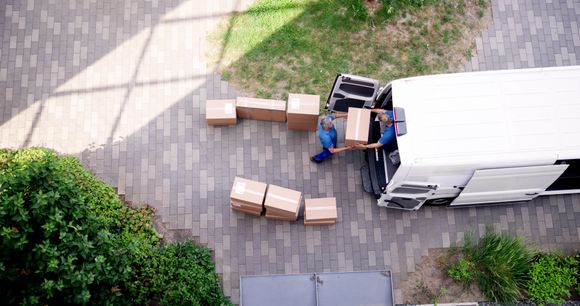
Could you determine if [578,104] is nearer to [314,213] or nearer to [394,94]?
[394,94]

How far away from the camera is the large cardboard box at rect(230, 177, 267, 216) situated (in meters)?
9.48

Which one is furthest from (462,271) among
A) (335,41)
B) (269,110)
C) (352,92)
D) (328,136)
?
(335,41)

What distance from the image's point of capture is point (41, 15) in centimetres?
1138

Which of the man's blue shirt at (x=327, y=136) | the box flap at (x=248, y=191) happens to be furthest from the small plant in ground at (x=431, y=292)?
the box flap at (x=248, y=191)

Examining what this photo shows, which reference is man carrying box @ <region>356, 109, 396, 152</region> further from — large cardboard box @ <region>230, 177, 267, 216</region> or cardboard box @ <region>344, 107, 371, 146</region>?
large cardboard box @ <region>230, 177, 267, 216</region>

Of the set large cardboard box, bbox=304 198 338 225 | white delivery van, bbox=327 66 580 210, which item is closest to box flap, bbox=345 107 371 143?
white delivery van, bbox=327 66 580 210

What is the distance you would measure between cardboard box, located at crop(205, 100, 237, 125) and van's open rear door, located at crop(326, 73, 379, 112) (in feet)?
6.16

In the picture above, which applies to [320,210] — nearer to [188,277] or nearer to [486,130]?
[188,277]

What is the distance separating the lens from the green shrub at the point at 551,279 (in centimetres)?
941

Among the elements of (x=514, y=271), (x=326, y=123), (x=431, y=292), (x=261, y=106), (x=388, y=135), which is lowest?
(x=431, y=292)

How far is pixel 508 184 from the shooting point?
9.02 metres

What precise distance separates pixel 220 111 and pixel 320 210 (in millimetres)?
2717

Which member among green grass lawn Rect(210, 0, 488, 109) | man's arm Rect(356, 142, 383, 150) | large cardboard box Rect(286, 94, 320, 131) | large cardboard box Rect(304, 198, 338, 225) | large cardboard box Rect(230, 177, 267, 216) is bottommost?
large cardboard box Rect(304, 198, 338, 225)

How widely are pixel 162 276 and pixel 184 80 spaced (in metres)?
4.08
